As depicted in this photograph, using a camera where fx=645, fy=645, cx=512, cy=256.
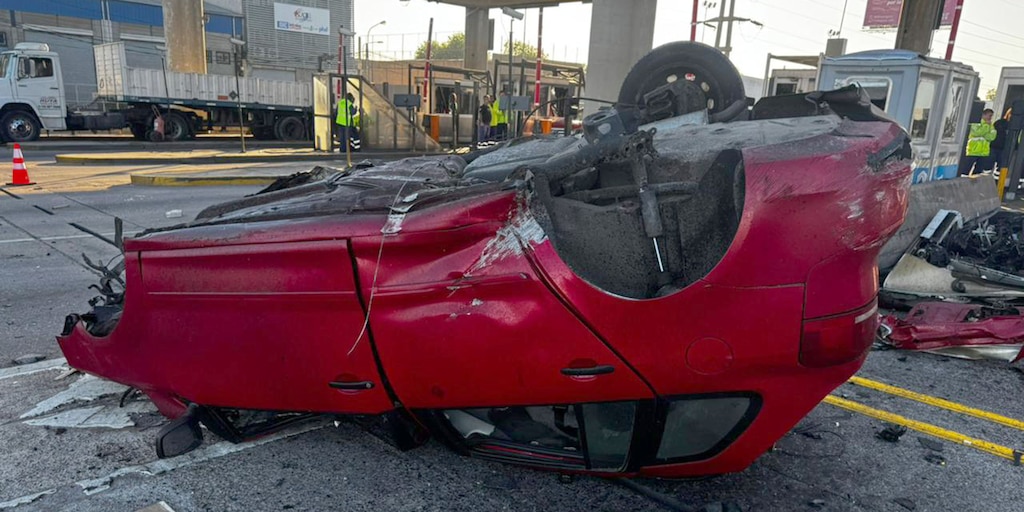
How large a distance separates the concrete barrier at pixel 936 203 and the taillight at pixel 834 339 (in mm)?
3629

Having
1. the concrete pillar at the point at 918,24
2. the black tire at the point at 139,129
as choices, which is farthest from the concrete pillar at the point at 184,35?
the concrete pillar at the point at 918,24

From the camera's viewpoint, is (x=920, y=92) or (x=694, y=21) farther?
(x=694, y=21)

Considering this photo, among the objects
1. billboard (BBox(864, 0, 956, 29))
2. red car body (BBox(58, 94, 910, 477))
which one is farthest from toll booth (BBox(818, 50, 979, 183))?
billboard (BBox(864, 0, 956, 29))

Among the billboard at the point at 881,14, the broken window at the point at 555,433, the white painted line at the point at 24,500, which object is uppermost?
the billboard at the point at 881,14

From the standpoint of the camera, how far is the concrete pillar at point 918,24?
1584cm

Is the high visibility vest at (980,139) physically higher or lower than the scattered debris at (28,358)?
higher

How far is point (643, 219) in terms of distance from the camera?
2193mm

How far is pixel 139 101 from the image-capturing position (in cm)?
2022

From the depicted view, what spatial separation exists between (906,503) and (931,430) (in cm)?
83

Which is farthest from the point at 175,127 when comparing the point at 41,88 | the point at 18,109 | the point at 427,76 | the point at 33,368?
the point at 33,368

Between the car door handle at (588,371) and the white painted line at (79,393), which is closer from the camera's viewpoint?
the car door handle at (588,371)

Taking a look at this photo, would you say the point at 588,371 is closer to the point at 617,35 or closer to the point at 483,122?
the point at 483,122

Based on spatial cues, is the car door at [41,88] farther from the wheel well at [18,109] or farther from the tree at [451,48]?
the tree at [451,48]

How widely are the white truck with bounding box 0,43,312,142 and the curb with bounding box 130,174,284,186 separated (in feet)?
22.7
